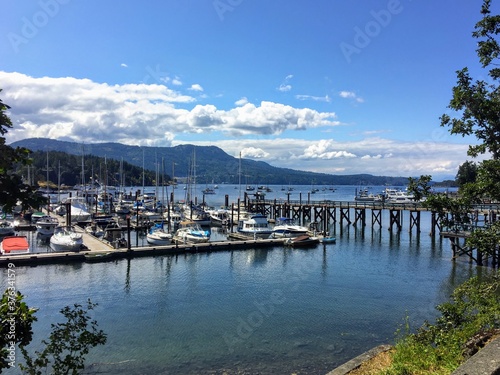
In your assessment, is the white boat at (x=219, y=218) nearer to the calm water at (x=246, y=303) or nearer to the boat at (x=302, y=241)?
the boat at (x=302, y=241)

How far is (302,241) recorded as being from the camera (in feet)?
147

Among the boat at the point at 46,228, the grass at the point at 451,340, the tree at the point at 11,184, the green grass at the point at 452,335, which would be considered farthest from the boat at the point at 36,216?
the tree at the point at 11,184

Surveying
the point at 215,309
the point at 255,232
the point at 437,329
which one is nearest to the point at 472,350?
the point at 437,329

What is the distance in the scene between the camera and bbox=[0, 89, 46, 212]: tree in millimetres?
4912

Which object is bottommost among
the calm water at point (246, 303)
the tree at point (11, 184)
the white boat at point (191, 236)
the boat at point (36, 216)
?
the calm water at point (246, 303)

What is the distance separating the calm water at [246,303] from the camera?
16422 mm

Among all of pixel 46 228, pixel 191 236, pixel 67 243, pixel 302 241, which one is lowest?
pixel 302 241

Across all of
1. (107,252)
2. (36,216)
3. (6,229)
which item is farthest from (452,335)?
(36,216)

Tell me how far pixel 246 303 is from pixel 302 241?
21.7m

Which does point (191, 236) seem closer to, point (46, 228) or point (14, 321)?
point (46, 228)

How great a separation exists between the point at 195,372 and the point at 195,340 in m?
3.17

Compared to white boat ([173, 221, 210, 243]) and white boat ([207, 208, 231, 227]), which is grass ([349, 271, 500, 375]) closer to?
white boat ([173, 221, 210, 243])

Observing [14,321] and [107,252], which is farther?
[107,252]

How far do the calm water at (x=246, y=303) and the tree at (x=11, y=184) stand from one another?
12245mm
